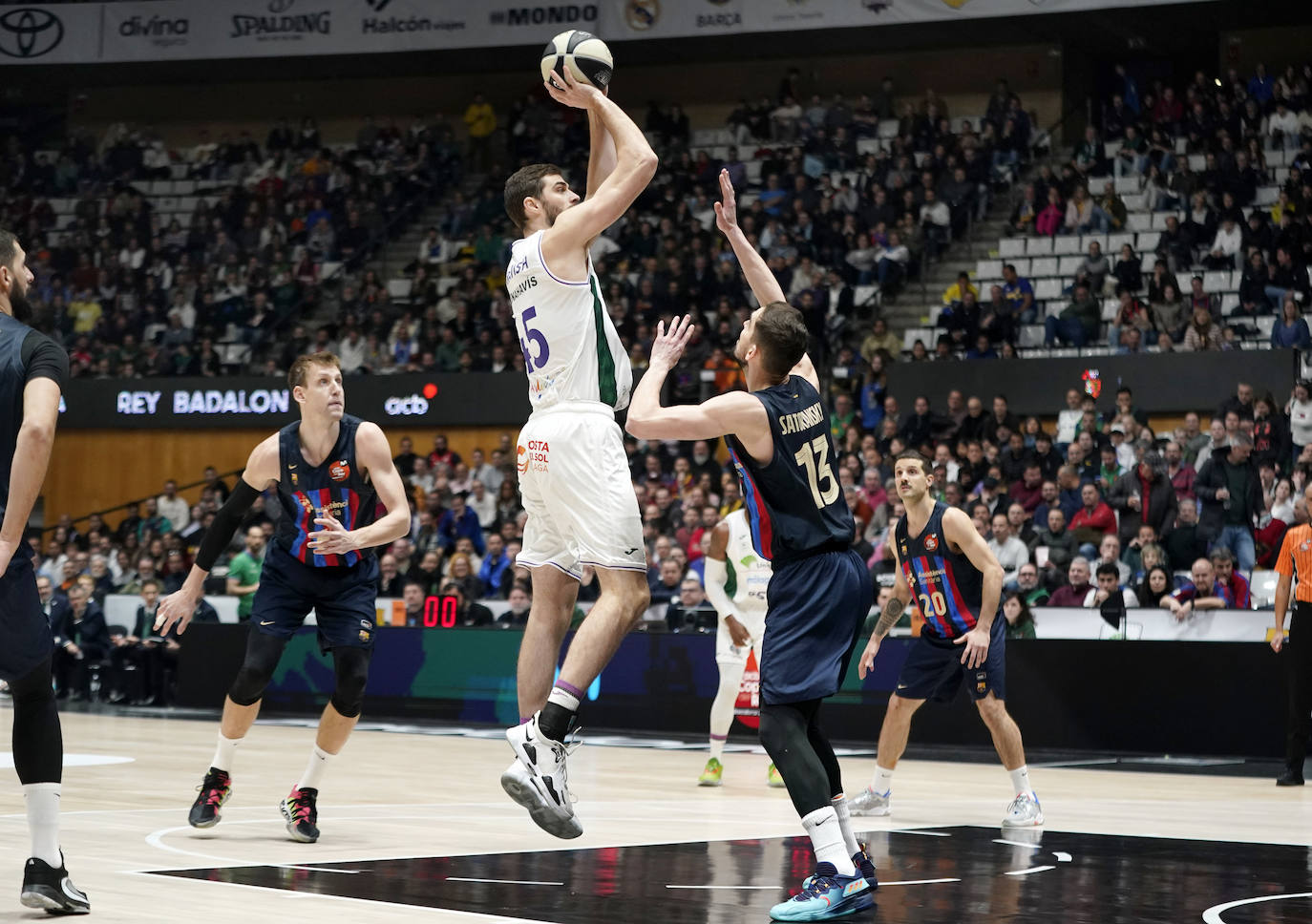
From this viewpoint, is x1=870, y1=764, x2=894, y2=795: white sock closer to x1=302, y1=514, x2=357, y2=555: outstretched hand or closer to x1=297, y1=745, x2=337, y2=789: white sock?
x1=297, y1=745, x2=337, y2=789: white sock

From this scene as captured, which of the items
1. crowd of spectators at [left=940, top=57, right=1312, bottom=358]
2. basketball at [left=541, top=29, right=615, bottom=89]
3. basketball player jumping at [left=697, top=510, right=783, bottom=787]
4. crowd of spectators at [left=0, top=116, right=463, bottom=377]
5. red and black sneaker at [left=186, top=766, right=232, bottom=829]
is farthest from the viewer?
crowd of spectators at [left=0, top=116, right=463, bottom=377]

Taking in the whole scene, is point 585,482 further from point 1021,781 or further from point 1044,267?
point 1044,267

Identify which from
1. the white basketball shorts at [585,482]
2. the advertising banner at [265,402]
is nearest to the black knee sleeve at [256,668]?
the white basketball shorts at [585,482]

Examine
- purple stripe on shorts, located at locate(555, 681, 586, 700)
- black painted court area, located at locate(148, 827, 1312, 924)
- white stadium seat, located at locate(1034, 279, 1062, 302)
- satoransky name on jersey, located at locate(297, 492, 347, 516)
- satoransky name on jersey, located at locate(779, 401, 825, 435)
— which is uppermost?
white stadium seat, located at locate(1034, 279, 1062, 302)

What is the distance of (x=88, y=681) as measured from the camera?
19297mm

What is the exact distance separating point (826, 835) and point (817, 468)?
1322mm

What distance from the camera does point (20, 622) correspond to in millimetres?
5367

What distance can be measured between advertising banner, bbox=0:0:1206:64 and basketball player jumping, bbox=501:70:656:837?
58.9 feet

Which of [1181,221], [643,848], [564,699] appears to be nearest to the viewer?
[564,699]

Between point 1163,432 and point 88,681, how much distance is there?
1255 cm

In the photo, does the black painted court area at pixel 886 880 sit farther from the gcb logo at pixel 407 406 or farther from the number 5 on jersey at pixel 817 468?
the gcb logo at pixel 407 406

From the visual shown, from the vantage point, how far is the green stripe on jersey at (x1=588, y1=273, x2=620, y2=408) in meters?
6.67

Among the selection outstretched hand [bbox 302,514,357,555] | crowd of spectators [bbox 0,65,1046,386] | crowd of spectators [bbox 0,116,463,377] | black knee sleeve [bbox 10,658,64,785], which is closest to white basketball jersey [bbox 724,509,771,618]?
outstretched hand [bbox 302,514,357,555]

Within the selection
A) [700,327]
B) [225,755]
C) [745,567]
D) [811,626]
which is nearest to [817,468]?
[811,626]
